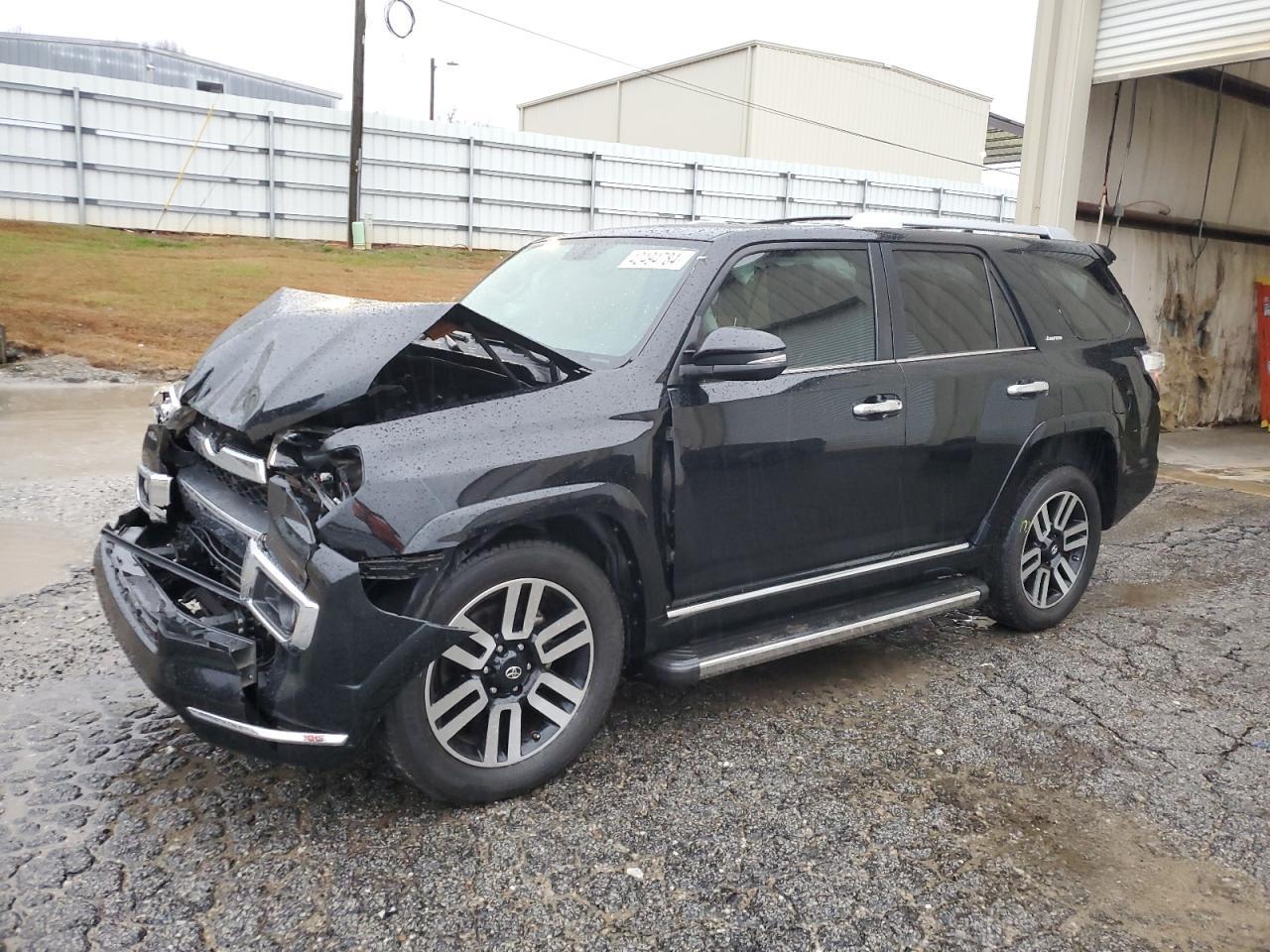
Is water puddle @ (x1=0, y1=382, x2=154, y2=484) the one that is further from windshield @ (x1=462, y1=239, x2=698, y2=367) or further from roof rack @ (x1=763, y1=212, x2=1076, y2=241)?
roof rack @ (x1=763, y1=212, x2=1076, y2=241)

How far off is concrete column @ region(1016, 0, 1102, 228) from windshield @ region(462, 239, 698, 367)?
658cm

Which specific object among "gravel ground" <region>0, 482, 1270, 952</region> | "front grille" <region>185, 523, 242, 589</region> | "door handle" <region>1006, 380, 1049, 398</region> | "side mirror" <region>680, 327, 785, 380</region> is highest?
"side mirror" <region>680, 327, 785, 380</region>

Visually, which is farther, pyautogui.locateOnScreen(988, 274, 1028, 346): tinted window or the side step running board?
pyautogui.locateOnScreen(988, 274, 1028, 346): tinted window

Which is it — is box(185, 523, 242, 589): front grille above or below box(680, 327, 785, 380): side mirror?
below

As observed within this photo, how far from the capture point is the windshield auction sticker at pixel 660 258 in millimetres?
3745

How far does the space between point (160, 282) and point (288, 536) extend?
1425 centimetres

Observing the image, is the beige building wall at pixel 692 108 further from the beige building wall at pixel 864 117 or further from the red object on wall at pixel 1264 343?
the red object on wall at pixel 1264 343

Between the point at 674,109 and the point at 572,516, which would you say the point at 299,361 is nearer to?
the point at 572,516

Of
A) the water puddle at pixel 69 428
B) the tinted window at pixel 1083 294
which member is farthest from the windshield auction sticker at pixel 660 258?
the water puddle at pixel 69 428

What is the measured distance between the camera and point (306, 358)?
3.16m

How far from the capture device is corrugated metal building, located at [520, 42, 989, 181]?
34094mm

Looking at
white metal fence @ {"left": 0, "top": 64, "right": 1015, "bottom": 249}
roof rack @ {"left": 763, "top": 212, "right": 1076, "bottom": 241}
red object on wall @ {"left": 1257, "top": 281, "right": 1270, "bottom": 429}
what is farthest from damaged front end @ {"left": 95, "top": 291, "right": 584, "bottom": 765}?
white metal fence @ {"left": 0, "top": 64, "right": 1015, "bottom": 249}

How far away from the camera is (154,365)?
11.5m

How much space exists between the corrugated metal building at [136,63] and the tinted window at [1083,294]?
32.5 metres
